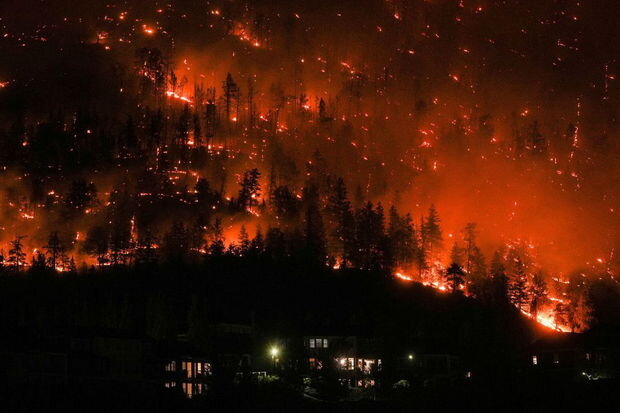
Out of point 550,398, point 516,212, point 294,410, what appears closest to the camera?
point 294,410

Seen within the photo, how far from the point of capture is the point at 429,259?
13625 cm

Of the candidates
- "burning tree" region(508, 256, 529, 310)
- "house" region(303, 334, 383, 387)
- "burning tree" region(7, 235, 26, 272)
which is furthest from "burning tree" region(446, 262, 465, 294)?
"burning tree" region(7, 235, 26, 272)

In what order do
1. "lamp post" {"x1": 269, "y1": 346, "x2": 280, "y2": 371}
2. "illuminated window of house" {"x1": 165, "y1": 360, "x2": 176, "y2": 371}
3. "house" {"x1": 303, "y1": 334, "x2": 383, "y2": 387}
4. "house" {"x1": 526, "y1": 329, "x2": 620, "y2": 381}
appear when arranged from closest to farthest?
"illuminated window of house" {"x1": 165, "y1": 360, "x2": 176, "y2": 371}, "house" {"x1": 303, "y1": 334, "x2": 383, "y2": 387}, "lamp post" {"x1": 269, "y1": 346, "x2": 280, "y2": 371}, "house" {"x1": 526, "y1": 329, "x2": 620, "y2": 381}

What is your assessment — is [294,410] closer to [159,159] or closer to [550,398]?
[550,398]

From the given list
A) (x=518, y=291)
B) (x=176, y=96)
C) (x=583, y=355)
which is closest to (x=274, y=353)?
(x=583, y=355)

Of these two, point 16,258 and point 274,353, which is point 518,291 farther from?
point 16,258

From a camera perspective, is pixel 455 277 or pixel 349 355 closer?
pixel 349 355

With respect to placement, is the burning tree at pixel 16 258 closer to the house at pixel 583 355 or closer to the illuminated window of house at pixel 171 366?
the illuminated window of house at pixel 171 366

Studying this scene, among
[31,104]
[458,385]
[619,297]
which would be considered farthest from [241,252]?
[31,104]

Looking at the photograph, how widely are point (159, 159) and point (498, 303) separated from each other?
78616 millimetres

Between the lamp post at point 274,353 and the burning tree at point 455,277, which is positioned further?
the burning tree at point 455,277

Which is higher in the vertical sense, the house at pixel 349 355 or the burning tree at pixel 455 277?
the burning tree at pixel 455 277

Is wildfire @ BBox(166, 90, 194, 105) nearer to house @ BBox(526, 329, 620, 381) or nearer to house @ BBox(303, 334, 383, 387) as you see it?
house @ BBox(303, 334, 383, 387)

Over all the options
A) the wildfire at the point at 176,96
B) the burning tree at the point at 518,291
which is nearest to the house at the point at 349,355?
the burning tree at the point at 518,291
